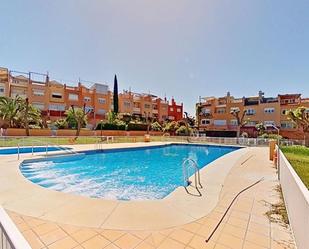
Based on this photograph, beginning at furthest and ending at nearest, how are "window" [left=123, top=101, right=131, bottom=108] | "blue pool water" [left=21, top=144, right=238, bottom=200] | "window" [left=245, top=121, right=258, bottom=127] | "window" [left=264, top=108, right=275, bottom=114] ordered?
1. "window" [left=123, top=101, right=131, bottom=108]
2. "window" [left=245, top=121, right=258, bottom=127]
3. "window" [left=264, top=108, right=275, bottom=114]
4. "blue pool water" [left=21, top=144, right=238, bottom=200]

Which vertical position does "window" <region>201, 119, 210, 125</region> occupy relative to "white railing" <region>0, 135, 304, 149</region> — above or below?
above

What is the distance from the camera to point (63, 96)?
4209 centimetres

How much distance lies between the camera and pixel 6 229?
5.33 feet

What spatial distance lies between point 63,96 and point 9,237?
4454 cm

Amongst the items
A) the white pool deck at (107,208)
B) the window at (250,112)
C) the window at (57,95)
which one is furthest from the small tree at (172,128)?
the white pool deck at (107,208)

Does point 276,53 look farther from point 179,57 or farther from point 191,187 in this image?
point 191,187

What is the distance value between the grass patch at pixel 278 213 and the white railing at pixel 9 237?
4901mm

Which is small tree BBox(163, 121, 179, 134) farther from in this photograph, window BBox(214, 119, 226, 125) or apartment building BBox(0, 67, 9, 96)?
apartment building BBox(0, 67, 9, 96)

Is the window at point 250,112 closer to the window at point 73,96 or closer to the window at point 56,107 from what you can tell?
the window at point 73,96

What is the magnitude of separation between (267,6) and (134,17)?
23.4 ft

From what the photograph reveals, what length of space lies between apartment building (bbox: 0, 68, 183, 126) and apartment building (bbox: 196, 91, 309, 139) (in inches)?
593

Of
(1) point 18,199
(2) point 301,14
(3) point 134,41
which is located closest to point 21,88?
(3) point 134,41

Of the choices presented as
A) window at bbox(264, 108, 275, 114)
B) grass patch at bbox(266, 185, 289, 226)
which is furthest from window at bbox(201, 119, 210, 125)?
grass patch at bbox(266, 185, 289, 226)

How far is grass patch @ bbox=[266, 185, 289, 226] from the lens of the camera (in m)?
4.63
